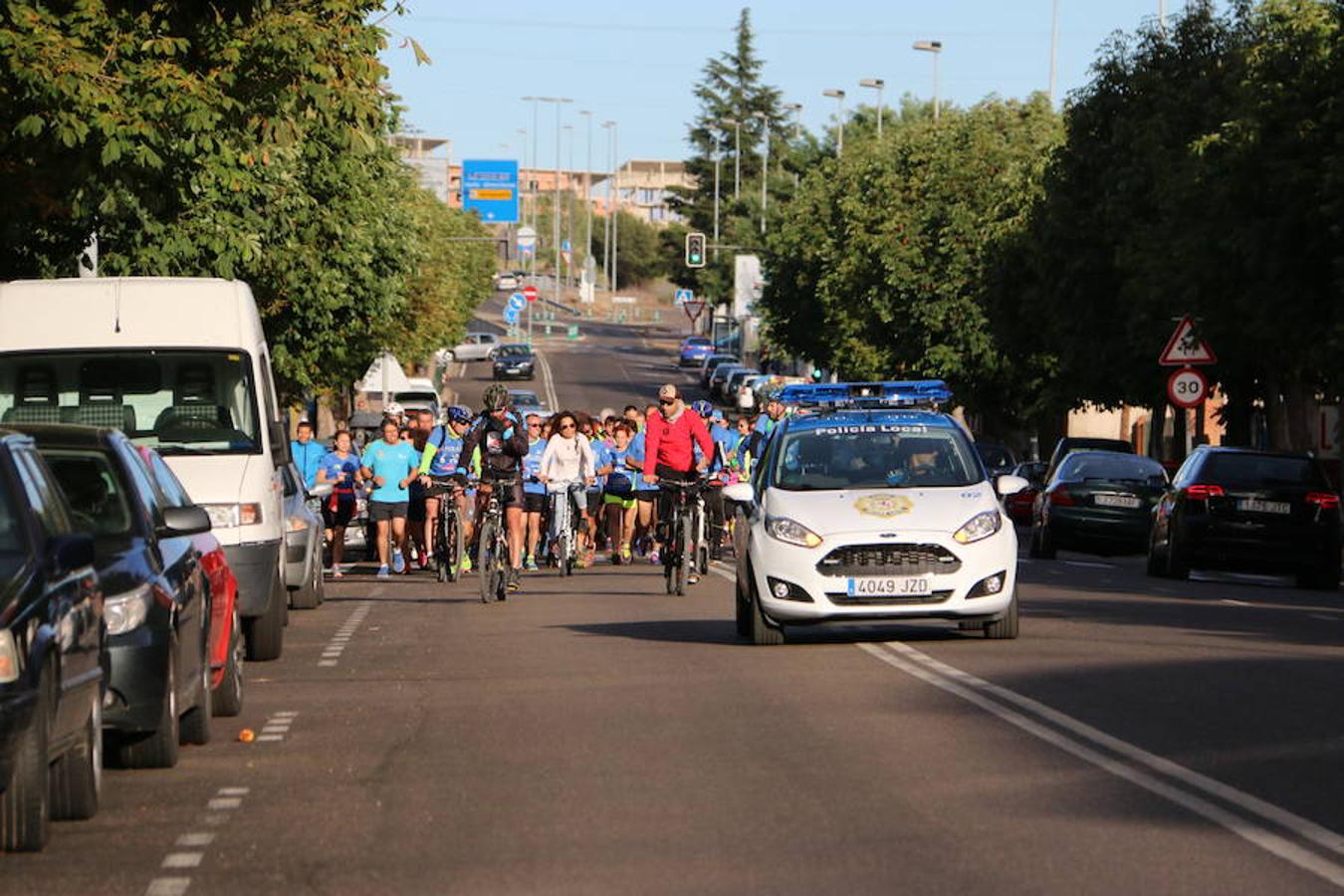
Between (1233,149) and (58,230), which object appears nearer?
(58,230)

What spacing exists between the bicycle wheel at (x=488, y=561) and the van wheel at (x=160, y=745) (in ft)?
40.1

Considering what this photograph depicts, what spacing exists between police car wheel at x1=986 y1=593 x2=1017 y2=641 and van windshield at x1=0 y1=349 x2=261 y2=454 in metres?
5.05

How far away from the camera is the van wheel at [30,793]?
869cm

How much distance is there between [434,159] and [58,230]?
395ft

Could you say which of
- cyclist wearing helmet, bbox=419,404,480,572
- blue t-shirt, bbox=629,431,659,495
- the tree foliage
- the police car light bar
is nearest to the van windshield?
the tree foliage

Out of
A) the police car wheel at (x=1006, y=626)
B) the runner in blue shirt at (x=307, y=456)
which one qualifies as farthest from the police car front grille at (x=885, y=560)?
the runner in blue shirt at (x=307, y=456)

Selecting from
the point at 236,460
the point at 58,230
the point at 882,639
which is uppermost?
the point at 58,230

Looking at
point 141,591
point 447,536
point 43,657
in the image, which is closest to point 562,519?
point 447,536

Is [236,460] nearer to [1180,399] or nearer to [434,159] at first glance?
[1180,399]

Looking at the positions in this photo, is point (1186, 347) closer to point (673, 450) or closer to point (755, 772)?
point (673, 450)

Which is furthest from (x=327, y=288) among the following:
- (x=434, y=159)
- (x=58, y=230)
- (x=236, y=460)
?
(x=434, y=159)

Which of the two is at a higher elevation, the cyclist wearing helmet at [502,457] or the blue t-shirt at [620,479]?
the cyclist wearing helmet at [502,457]

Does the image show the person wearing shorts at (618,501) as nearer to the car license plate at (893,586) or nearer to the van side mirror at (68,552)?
the car license plate at (893,586)

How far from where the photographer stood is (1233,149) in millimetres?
36062
